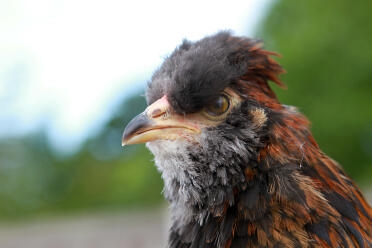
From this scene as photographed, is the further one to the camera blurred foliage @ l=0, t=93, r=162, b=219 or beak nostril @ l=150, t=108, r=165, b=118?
blurred foliage @ l=0, t=93, r=162, b=219

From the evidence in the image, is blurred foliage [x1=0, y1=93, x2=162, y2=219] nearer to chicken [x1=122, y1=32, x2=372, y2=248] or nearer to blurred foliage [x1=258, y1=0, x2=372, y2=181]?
blurred foliage [x1=258, y1=0, x2=372, y2=181]

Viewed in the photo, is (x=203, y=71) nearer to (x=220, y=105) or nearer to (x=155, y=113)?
(x=220, y=105)

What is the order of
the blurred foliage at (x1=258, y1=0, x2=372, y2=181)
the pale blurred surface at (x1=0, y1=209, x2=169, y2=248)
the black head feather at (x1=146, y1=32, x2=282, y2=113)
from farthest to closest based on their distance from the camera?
the blurred foliage at (x1=258, y1=0, x2=372, y2=181) → the pale blurred surface at (x1=0, y1=209, x2=169, y2=248) → the black head feather at (x1=146, y1=32, x2=282, y2=113)

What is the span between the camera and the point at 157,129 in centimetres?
224

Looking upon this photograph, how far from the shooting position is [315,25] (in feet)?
28.2

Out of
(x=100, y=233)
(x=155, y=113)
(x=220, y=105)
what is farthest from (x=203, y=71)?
(x=100, y=233)

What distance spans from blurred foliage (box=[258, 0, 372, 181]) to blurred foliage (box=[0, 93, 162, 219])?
5221 mm

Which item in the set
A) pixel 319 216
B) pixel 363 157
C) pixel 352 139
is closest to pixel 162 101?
pixel 319 216

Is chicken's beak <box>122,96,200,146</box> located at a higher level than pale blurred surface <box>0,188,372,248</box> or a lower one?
higher

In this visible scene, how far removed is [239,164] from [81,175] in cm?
1735

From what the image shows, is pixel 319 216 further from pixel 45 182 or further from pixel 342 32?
pixel 45 182

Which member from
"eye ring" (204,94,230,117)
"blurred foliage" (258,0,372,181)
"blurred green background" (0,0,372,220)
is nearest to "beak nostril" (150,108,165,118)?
"eye ring" (204,94,230,117)

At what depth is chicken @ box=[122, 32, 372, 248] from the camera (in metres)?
1.98

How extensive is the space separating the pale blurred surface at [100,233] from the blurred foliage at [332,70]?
388cm
